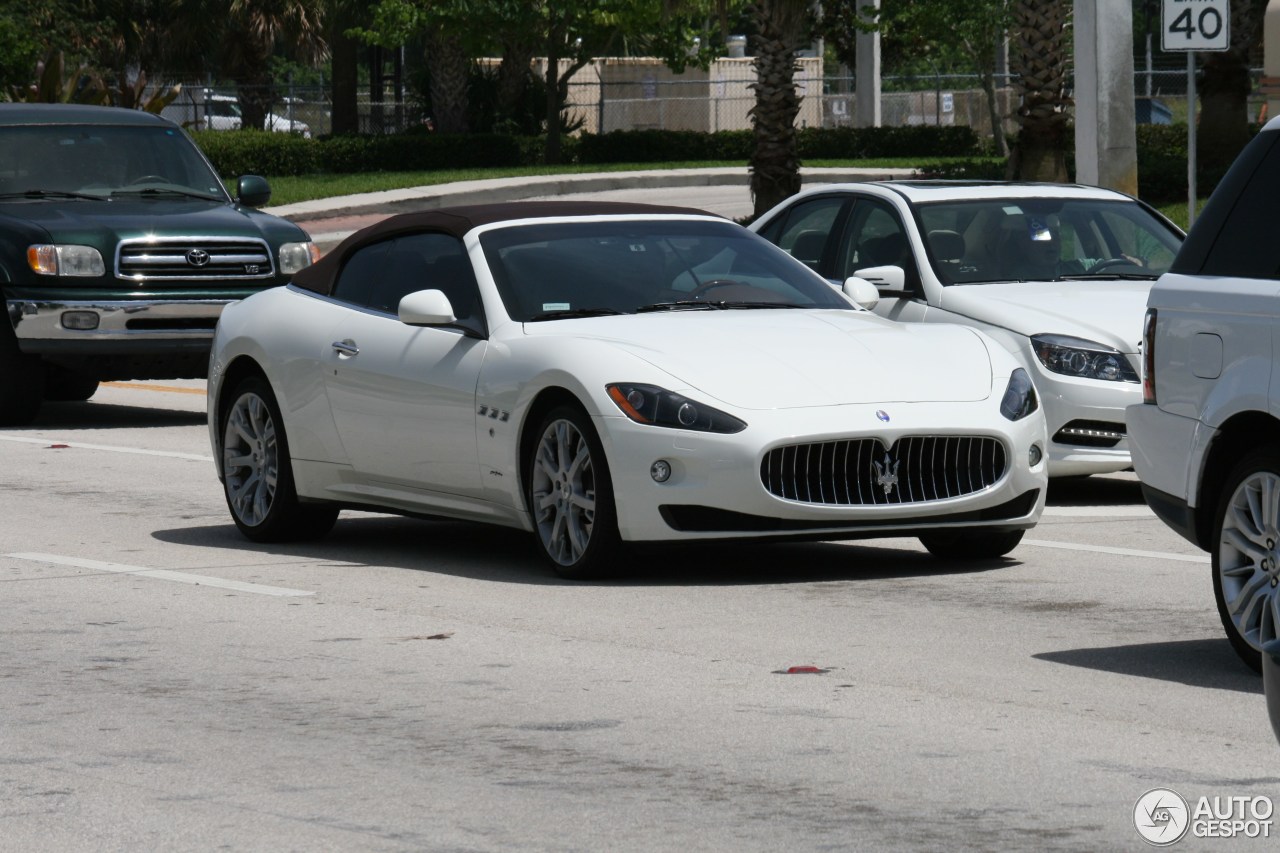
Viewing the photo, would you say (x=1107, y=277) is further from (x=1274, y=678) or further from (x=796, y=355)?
(x=1274, y=678)

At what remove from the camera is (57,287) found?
1620 centimetres

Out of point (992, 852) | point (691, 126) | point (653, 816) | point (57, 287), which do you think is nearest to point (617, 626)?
point (653, 816)

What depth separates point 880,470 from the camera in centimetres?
891

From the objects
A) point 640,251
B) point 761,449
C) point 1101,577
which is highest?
point 640,251

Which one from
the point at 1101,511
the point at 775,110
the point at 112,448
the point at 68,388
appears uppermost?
the point at 775,110

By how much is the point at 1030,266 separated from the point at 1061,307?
2.63ft

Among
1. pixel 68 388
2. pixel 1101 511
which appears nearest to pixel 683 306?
pixel 1101 511

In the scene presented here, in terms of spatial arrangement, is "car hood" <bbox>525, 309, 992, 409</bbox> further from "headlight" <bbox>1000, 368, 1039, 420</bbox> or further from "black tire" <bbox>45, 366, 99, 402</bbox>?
"black tire" <bbox>45, 366, 99, 402</bbox>

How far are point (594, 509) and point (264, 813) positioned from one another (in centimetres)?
339

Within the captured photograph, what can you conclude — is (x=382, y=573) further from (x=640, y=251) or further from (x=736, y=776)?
(x=736, y=776)

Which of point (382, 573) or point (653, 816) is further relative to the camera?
point (382, 573)

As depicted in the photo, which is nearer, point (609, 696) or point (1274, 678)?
point (1274, 678)

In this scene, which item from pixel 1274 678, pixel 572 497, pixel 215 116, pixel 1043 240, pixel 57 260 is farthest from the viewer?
pixel 215 116

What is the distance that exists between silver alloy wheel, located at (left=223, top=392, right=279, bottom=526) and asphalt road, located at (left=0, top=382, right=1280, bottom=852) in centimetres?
21
